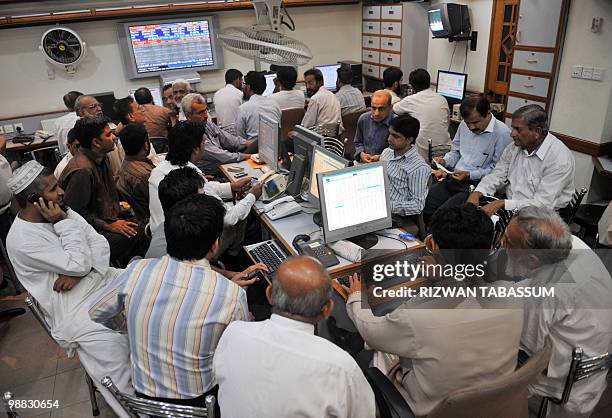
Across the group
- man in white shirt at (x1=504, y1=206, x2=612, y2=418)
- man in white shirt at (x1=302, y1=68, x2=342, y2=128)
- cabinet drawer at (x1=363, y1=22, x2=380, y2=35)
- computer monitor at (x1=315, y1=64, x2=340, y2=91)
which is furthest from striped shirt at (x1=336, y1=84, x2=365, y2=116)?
man in white shirt at (x1=504, y1=206, x2=612, y2=418)

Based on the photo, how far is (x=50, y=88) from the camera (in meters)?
5.75

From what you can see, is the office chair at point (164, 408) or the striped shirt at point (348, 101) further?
the striped shirt at point (348, 101)

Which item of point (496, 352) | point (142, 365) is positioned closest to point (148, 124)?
point (142, 365)

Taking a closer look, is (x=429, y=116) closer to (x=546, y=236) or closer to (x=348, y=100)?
(x=348, y=100)

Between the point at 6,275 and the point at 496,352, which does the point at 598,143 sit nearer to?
the point at 496,352

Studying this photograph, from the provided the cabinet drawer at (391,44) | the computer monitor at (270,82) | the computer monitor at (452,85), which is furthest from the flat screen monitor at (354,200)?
the cabinet drawer at (391,44)

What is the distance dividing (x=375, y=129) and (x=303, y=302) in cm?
271

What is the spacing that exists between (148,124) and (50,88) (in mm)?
2392

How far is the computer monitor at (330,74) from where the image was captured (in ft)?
22.0

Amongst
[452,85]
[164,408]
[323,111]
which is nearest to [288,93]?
[323,111]

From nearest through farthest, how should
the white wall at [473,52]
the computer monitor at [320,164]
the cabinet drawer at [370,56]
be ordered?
the computer monitor at [320,164]
the white wall at [473,52]
the cabinet drawer at [370,56]

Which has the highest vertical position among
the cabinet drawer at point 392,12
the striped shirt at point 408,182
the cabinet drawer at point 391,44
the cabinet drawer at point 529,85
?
the cabinet drawer at point 392,12

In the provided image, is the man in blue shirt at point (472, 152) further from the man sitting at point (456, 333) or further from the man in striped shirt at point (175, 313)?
the man in striped shirt at point (175, 313)

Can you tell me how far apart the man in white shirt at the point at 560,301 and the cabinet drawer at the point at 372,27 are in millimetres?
5652
